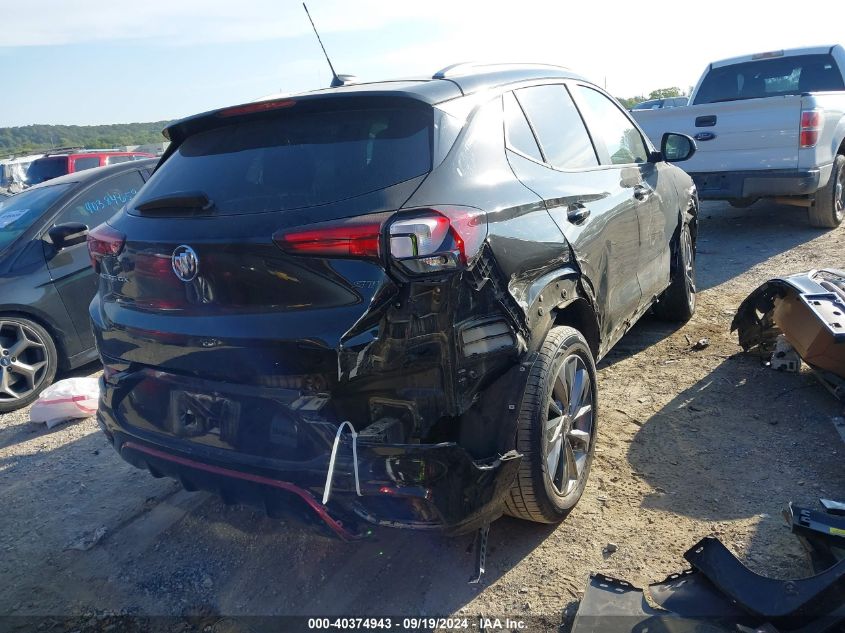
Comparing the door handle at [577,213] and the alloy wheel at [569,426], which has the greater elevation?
the door handle at [577,213]

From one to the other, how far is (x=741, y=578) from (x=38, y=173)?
38.7ft

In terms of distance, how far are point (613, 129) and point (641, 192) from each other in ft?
1.48

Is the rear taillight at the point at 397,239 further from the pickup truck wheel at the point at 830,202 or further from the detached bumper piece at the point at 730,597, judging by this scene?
the pickup truck wheel at the point at 830,202

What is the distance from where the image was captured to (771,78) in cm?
912

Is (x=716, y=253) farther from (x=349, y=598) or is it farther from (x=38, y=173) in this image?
(x=38, y=173)

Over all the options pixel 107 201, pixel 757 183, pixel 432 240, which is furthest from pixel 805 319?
pixel 107 201

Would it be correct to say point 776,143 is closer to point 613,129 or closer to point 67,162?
point 613,129

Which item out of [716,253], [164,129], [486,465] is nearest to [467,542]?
[486,465]

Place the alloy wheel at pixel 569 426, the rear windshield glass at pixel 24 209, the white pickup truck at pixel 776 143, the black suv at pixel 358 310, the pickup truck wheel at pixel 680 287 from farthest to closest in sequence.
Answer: the white pickup truck at pixel 776 143 < the rear windshield glass at pixel 24 209 < the pickup truck wheel at pixel 680 287 < the alloy wheel at pixel 569 426 < the black suv at pixel 358 310

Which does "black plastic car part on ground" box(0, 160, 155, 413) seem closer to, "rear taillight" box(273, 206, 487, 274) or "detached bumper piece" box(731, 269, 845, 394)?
"rear taillight" box(273, 206, 487, 274)

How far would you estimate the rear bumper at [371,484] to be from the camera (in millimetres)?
2221

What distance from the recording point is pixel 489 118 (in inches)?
113

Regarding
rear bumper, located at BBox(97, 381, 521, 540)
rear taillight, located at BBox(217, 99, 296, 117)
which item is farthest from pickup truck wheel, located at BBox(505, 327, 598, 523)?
rear taillight, located at BBox(217, 99, 296, 117)

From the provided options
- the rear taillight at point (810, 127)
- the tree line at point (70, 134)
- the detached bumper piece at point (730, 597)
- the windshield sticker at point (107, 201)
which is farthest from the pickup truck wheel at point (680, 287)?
the tree line at point (70, 134)
